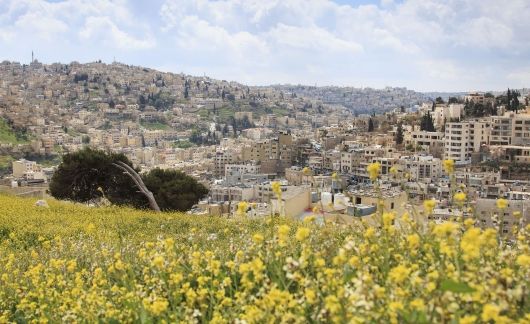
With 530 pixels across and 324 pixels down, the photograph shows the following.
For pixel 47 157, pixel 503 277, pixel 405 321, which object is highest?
pixel 503 277

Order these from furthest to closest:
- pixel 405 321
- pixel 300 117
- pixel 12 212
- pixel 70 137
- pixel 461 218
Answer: pixel 300 117, pixel 70 137, pixel 12 212, pixel 461 218, pixel 405 321

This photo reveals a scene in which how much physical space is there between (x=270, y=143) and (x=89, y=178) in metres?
68.9

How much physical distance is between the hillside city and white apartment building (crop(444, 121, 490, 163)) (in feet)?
0.38

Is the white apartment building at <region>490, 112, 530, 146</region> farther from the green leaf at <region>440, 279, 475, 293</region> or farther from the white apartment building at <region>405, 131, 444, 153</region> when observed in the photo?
the green leaf at <region>440, 279, 475, 293</region>

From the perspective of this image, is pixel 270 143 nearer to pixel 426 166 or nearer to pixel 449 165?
pixel 426 166

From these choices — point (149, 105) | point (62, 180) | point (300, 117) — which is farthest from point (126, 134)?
point (62, 180)

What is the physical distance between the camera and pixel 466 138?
205 feet

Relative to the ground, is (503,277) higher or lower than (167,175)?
higher

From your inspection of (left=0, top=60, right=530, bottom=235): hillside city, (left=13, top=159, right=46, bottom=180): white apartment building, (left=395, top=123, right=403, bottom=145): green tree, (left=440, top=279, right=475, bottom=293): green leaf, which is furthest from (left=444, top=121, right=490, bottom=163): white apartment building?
(left=440, top=279, right=475, bottom=293): green leaf

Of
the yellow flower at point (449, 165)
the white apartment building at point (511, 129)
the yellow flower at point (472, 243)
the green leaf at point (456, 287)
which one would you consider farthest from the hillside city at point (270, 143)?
the yellow flower at point (472, 243)

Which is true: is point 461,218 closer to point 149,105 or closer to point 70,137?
point 70,137

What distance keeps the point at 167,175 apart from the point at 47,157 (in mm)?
82955

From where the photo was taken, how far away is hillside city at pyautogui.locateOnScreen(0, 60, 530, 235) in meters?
15.0

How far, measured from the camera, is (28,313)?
417 cm
